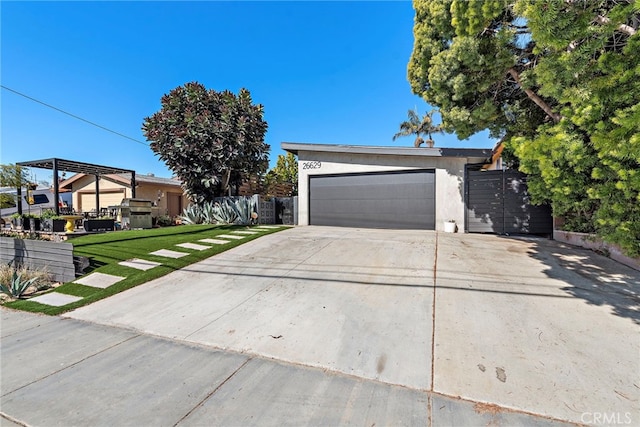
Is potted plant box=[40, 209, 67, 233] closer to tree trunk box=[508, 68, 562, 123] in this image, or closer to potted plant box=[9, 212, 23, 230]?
potted plant box=[9, 212, 23, 230]

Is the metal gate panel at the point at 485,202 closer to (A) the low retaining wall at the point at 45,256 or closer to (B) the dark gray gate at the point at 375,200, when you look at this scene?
(B) the dark gray gate at the point at 375,200

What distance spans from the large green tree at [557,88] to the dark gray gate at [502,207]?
1115 mm

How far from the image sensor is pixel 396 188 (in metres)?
10.4

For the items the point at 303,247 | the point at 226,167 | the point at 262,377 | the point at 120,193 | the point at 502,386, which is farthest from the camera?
the point at 120,193

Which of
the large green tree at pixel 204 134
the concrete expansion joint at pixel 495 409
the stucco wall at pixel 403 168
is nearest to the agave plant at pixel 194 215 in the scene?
the large green tree at pixel 204 134

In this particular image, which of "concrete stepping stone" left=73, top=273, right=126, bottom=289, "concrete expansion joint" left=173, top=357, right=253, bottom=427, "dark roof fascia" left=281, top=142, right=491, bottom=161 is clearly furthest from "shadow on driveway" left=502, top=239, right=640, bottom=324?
"concrete stepping stone" left=73, top=273, right=126, bottom=289

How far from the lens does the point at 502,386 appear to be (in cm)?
212

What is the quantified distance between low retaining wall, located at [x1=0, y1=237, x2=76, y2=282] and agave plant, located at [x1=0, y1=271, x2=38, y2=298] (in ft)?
1.99

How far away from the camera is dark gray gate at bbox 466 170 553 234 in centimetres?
841

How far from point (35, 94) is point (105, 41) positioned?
345cm

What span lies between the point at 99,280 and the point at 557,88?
819cm

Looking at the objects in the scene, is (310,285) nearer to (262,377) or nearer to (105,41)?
(262,377)

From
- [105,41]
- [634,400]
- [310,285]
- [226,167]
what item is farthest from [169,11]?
[634,400]

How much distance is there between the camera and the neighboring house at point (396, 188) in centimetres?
908
